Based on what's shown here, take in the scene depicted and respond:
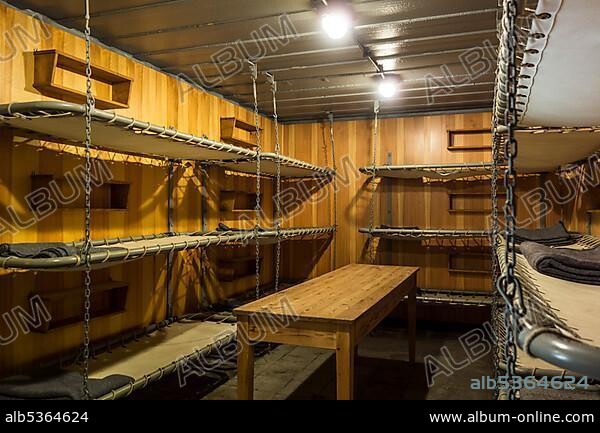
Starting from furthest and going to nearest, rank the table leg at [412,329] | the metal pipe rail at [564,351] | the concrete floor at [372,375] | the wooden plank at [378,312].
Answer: the table leg at [412,329]
the concrete floor at [372,375]
the wooden plank at [378,312]
the metal pipe rail at [564,351]

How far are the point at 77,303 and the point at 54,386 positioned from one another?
684 millimetres

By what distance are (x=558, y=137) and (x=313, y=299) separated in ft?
4.56

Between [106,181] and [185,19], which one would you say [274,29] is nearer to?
[185,19]

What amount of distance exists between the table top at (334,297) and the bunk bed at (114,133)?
3.15 feet

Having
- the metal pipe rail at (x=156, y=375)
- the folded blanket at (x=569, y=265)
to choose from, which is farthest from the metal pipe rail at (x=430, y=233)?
the folded blanket at (x=569, y=265)

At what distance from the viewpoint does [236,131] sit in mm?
4016

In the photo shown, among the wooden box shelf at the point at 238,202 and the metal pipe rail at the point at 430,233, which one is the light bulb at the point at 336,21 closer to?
the wooden box shelf at the point at 238,202

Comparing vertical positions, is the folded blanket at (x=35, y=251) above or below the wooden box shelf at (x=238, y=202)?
below

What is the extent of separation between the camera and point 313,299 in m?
2.49

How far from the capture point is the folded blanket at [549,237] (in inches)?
103

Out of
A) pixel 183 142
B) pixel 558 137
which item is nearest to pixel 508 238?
pixel 558 137

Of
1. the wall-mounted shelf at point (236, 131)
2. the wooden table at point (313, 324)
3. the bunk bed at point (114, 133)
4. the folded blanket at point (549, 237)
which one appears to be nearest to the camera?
the bunk bed at point (114, 133)

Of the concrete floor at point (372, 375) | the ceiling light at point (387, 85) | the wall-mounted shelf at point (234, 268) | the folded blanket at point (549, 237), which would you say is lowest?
the concrete floor at point (372, 375)

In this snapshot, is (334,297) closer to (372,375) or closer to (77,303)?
(372,375)
